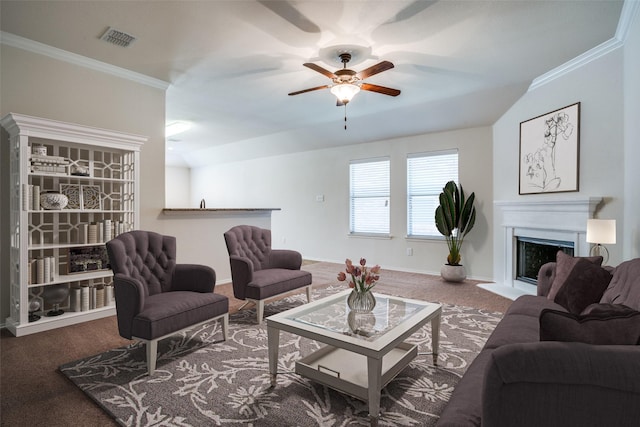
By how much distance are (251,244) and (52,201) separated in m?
1.92

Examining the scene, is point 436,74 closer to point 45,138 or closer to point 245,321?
point 245,321

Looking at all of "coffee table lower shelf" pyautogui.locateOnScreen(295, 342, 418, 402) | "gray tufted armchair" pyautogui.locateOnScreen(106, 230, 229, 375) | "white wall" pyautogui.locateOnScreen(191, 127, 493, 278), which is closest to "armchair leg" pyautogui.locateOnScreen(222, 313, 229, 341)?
"gray tufted armchair" pyautogui.locateOnScreen(106, 230, 229, 375)

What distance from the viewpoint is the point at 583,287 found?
2225 millimetres

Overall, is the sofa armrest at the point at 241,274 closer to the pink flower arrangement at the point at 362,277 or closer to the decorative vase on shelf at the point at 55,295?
the pink flower arrangement at the point at 362,277

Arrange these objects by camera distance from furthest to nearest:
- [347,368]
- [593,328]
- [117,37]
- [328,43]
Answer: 1. [328,43]
2. [117,37]
3. [347,368]
4. [593,328]

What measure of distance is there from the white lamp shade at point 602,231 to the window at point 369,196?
11.5ft

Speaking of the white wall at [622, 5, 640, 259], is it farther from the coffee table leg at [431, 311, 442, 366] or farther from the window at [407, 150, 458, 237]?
the window at [407, 150, 458, 237]

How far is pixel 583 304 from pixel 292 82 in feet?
11.9

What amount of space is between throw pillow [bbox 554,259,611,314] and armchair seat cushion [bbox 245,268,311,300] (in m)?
2.35

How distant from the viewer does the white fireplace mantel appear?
3.58 m

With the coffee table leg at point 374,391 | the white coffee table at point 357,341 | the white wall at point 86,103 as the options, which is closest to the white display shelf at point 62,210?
the white wall at point 86,103

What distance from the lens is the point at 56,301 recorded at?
3.20 metres

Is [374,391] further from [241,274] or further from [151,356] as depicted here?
[241,274]

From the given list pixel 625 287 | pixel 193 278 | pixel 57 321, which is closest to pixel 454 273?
pixel 625 287
